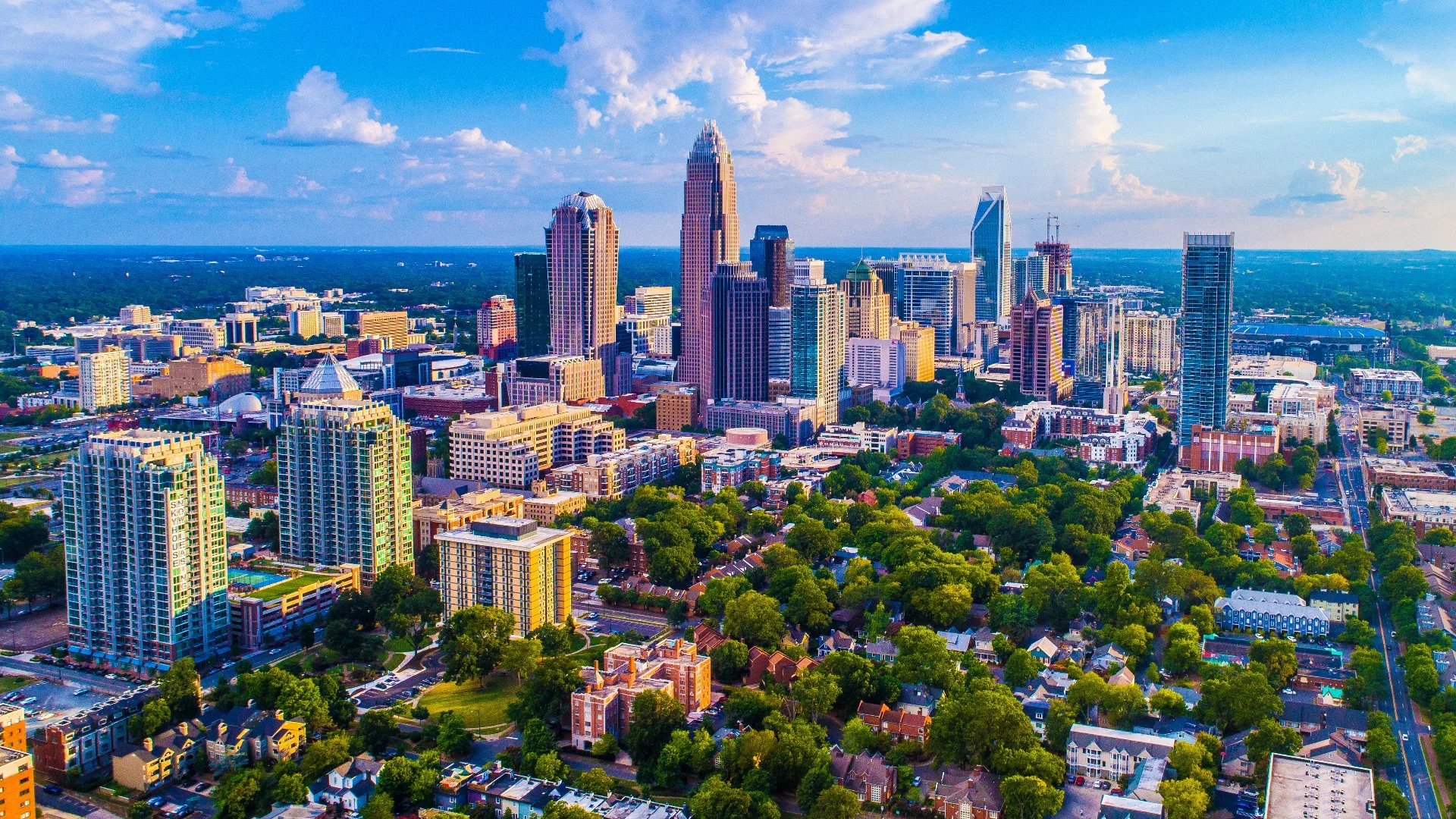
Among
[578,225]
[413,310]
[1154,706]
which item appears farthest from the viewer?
[413,310]

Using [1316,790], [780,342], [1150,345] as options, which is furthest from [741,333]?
→ [1316,790]

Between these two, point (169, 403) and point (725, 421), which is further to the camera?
point (169, 403)

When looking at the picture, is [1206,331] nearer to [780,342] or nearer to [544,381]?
[780,342]

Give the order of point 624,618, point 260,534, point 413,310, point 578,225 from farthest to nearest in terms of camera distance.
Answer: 1. point 413,310
2. point 578,225
3. point 260,534
4. point 624,618

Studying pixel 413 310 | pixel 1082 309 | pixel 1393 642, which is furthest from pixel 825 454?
pixel 413 310

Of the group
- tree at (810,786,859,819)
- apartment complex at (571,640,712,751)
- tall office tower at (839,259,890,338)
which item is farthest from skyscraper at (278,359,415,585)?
tall office tower at (839,259,890,338)

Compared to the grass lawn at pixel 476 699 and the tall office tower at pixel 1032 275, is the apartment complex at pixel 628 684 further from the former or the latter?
the tall office tower at pixel 1032 275

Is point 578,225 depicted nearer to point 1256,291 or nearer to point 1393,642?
point 1393,642

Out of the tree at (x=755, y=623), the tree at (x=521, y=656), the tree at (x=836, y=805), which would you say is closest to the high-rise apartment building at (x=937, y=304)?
the tree at (x=755, y=623)
